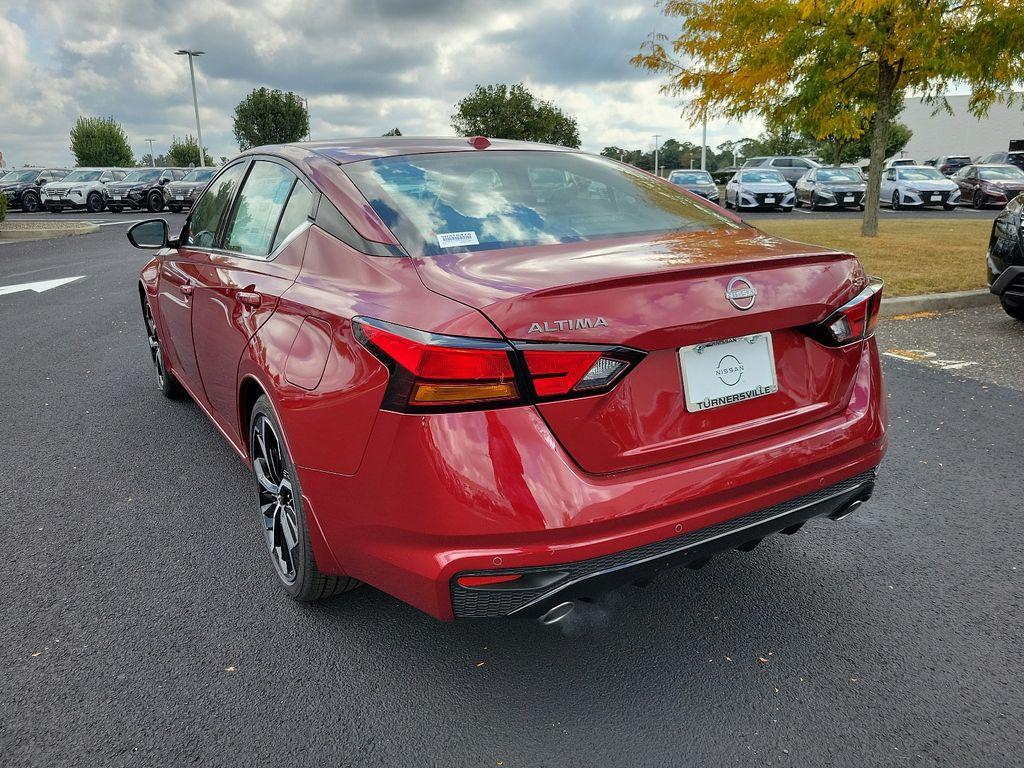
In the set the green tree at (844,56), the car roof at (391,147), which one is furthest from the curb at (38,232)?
the car roof at (391,147)

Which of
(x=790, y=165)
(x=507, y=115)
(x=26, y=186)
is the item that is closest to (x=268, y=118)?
(x=507, y=115)

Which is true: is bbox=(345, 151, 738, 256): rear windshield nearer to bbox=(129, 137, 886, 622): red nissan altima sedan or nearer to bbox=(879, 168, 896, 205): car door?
bbox=(129, 137, 886, 622): red nissan altima sedan

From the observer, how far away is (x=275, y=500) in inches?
116

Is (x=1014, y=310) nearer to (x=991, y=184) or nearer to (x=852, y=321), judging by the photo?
(x=852, y=321)

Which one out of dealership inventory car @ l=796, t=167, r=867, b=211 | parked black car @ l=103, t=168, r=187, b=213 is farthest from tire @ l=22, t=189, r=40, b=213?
dealership inventory car @ l=796, t=167, r=867, b=211

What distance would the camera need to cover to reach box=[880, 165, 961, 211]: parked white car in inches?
957

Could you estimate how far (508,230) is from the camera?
2.55m

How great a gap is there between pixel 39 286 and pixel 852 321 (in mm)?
11083

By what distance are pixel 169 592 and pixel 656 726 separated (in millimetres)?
1815

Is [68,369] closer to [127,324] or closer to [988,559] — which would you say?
[127,324]

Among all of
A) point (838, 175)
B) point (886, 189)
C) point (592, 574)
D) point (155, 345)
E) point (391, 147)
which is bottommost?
point (592, 574)

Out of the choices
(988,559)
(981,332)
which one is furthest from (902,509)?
(981,332)

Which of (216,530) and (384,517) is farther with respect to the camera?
(216,530)

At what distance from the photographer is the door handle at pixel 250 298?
2.85 meters
